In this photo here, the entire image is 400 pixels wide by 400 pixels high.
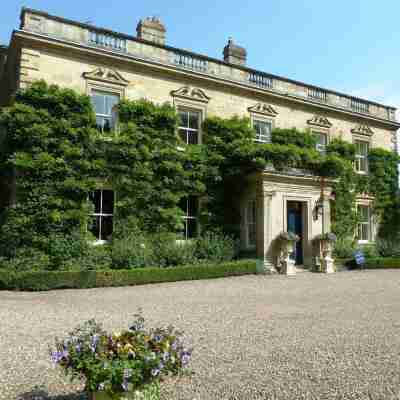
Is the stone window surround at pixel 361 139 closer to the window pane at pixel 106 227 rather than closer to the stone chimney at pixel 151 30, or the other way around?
the stone chimney at pixel 151 30

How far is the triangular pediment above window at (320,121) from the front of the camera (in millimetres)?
19708

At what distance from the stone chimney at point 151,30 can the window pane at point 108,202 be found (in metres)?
7.22

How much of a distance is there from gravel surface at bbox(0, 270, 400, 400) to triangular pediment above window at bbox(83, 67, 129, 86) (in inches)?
302

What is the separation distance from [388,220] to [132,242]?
14.4m

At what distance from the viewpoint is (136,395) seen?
9.77ft

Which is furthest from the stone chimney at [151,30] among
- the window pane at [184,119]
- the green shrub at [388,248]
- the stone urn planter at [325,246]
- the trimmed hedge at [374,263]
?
the green shrub at [388,248]

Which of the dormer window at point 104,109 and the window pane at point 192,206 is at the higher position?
the dormer window at point 104,109

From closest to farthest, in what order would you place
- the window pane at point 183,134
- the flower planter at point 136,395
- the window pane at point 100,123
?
the flower planter at point 136,395 < the window pane at point 100,123 < the window pane at point 183,134

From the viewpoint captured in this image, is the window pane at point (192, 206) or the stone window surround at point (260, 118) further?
the stone window surround at point (260, 118)

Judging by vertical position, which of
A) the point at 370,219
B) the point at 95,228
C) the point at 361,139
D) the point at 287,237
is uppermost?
the point at 361,139

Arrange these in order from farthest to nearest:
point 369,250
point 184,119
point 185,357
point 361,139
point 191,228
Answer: point 361,139 < point 369,250 < point 184,119 < point 191,228 < point 185,357

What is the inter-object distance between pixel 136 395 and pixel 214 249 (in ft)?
39.4

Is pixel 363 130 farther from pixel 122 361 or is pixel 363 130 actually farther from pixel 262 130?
→ pixel 122 361

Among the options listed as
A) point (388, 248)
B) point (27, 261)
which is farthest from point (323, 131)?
point (27, 261)
